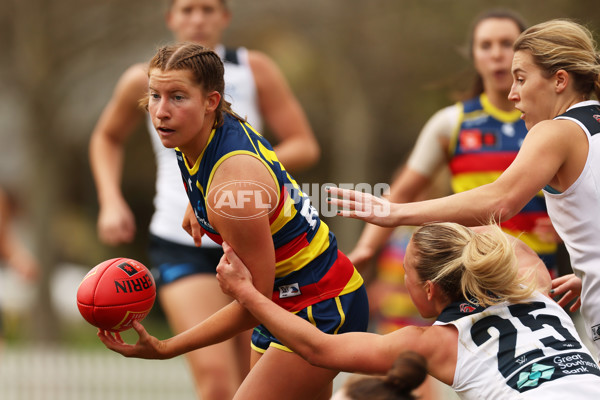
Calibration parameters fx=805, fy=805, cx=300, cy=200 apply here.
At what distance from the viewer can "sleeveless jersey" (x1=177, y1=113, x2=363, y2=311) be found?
3178 mm

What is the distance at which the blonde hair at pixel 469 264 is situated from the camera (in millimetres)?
2910

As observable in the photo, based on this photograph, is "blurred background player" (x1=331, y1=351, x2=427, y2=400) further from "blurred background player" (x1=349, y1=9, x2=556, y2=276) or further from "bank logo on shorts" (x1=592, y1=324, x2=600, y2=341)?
"blurred background player" (x1=349, y1=9, x2=556, y2=276)

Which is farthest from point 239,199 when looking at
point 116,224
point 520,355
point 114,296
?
point 116,224

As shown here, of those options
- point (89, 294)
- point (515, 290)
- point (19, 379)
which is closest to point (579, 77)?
point (515, 290)

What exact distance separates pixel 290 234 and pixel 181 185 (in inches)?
70.1

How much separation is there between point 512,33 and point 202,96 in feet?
8.13

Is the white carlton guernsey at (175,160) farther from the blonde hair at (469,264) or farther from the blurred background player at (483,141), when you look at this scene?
the blonde hair at (469,264)

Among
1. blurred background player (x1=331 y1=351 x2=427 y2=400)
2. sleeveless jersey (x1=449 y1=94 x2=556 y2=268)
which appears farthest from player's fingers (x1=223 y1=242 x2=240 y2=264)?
sleeveless jersey (x1=449 y1=94 x2=556 y2=268)

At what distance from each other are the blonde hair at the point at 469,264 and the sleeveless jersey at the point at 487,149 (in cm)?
170

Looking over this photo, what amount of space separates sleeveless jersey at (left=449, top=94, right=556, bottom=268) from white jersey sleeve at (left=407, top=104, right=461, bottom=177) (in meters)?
0.05

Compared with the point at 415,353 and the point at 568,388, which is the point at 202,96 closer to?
the point at 415,353

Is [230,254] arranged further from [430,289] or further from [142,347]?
[430,289]

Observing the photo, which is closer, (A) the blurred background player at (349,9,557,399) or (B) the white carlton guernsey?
(A) the blurred background player at (349,9,557,399)

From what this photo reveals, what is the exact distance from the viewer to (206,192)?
311 cm
